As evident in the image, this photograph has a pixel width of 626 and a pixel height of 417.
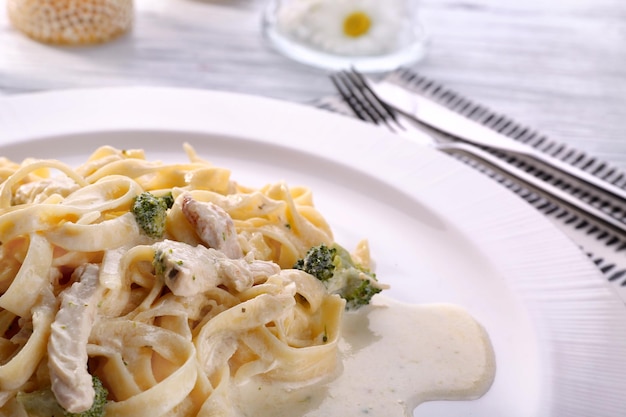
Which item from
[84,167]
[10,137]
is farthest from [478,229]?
[10,137]

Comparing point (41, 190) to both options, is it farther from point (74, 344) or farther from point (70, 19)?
point (70, 19)

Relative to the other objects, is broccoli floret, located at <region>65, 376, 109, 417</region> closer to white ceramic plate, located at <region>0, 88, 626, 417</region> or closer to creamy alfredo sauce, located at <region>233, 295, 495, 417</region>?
creamy alfredo sauce, located at <region>233, 295, 495, 417</region>

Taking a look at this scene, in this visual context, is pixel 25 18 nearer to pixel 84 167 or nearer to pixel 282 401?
pixel 84 167

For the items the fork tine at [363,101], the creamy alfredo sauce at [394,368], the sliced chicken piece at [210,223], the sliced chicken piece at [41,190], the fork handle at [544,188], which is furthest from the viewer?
the fork tine at [363,101]

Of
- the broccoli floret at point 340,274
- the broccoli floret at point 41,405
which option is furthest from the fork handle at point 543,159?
the broccoli floret at point 41,405

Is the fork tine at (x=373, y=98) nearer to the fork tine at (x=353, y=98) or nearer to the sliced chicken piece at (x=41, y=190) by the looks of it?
the fork tine at (x=353, y=98)

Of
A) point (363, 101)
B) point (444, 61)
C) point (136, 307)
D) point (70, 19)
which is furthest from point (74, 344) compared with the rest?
point (444, 61)
